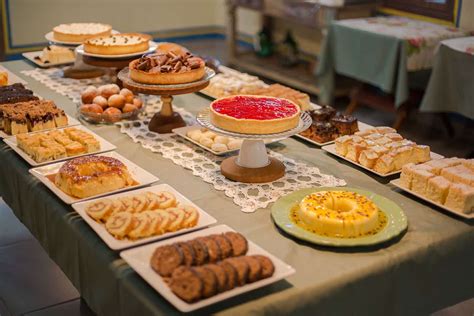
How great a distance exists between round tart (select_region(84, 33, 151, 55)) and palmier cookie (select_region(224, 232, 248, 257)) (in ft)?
5.28

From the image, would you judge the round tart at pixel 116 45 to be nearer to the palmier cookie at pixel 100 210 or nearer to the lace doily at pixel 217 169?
the lace doily at pixel 217 169

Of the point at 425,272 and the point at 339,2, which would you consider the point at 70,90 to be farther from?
the point at 339,2

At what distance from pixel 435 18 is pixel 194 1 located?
366cm

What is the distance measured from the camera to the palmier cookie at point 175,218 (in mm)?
1821

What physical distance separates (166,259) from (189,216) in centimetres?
27

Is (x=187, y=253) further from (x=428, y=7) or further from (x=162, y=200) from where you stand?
(x=428, y=7)

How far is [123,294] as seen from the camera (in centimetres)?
168

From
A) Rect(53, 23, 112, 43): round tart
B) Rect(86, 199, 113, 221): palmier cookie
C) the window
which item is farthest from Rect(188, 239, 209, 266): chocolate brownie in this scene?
the window

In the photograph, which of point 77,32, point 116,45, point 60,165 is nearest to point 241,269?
point 60,165

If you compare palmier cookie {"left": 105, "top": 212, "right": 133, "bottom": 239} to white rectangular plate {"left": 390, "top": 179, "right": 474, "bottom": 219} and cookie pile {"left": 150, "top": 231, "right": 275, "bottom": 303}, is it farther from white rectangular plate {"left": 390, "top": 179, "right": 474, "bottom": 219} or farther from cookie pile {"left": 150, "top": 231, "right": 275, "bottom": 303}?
white rectangular plate {"left": 390, "top": 179, "right": 474, "bottom": 219}

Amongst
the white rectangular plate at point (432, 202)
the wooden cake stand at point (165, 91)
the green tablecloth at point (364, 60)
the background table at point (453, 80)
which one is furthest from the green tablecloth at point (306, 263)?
the green tablecloth at point (364, 60)

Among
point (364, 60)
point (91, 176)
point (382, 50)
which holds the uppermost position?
point (91, 176)

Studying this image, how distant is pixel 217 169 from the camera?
235 cm

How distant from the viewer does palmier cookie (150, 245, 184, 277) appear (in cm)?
159
